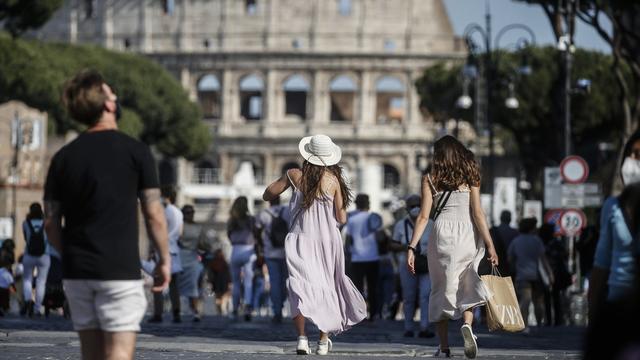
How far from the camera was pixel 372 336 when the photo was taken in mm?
14812

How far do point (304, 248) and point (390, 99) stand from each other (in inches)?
3726

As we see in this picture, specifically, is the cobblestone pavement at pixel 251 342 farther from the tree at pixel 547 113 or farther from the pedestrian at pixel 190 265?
the tree at pixel 547 113

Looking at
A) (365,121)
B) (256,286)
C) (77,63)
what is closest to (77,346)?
(256,286)

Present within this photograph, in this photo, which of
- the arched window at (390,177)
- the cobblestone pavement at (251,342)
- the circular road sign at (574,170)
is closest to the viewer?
the cobblestone pavement at (251,342)

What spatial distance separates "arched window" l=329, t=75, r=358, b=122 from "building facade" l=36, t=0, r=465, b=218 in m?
0.06

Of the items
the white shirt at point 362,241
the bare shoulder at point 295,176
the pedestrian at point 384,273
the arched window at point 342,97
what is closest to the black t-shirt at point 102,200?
the bare shoulder at point 295,176

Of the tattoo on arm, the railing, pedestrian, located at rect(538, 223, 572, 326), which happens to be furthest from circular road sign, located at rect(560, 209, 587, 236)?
the railing

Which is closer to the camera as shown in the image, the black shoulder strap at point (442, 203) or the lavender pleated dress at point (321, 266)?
the black shoulder strap at point (442, 203)

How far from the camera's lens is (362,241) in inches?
712

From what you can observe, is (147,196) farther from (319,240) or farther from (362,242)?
(362,242)

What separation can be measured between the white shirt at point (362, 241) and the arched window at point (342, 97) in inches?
3345

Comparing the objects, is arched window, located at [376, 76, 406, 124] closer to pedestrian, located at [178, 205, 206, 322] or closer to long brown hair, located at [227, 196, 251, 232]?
long brown hair, located at [227, 196, 251, 232]

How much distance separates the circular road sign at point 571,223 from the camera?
24422mm

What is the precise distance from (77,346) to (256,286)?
997 centimetres
